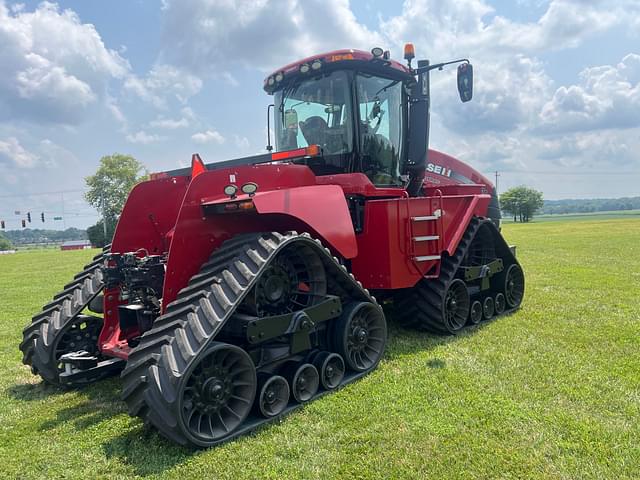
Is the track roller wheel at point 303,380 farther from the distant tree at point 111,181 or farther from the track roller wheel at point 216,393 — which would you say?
the distant tree at point 111,181

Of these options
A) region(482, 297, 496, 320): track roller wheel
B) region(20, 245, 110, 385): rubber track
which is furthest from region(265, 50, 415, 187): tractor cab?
region(20, 245, 110, 385): rubber track

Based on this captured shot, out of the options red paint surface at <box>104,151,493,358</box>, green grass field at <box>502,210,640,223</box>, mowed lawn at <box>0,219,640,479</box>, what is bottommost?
green grass field at <box>502,210,640,223</box>

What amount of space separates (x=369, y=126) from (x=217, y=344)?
3.39m

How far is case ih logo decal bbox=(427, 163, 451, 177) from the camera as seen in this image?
7.88 m

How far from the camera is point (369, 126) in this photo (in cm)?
584

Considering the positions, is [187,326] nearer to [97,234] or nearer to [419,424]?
[419,424]

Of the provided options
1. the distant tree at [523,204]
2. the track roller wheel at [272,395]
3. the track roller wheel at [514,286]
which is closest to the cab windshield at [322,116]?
the track roller wheel at [272,395]

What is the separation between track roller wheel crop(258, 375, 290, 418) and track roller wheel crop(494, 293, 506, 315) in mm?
4380

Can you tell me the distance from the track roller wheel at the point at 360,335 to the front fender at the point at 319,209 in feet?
1.91

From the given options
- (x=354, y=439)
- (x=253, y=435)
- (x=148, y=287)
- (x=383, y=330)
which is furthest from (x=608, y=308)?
(x=148, y=287)

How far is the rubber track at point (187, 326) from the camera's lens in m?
3.25

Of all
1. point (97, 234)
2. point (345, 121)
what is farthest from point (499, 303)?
point (97, 234)

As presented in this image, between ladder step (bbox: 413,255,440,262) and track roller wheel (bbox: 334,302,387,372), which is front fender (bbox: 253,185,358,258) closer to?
track roller wheel (bbox: 334,302,387,372)

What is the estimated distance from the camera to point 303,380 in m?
4.17
